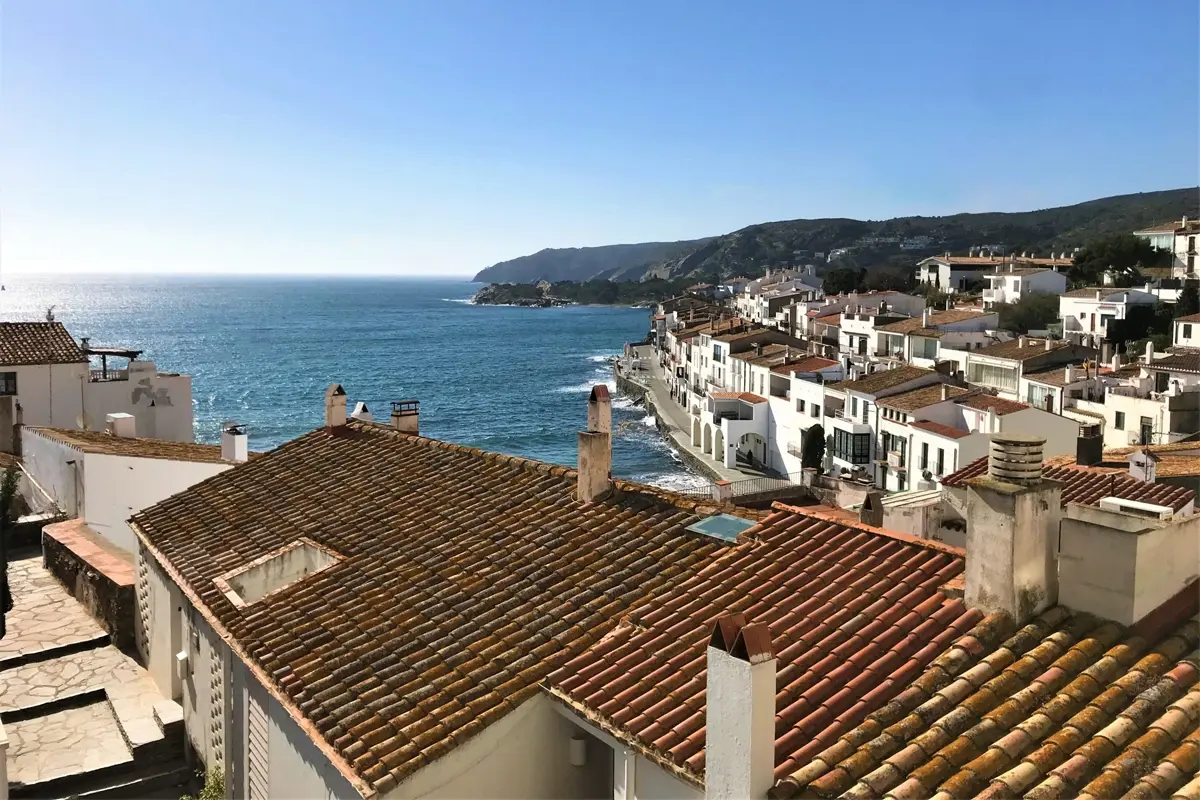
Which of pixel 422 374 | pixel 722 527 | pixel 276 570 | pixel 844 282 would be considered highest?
pixel 844 282

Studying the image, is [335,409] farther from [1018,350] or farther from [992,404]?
[1018,350]

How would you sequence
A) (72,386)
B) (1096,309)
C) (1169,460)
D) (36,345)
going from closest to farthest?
(1169,460)
(36,345)
(72,386)
(1096,309)

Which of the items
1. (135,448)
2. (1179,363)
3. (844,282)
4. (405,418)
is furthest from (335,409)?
(844,282)

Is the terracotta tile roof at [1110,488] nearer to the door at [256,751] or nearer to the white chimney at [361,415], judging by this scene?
the white chimney at [361,415]

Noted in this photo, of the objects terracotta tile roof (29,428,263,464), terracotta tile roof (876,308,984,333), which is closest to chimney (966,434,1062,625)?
terracotta tile roof (29,428,263,464)

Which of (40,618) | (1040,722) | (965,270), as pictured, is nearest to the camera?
(1040,722)

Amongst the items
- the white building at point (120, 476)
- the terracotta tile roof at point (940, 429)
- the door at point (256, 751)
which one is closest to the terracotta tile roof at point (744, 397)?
the terracotta tile roof at point (940, 429)

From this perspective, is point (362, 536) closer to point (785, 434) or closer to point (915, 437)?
point (915, 437)
